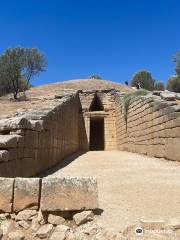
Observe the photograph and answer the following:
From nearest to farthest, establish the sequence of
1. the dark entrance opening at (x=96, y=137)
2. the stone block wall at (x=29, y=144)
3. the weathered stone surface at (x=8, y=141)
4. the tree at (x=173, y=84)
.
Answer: the weathered stone surface at (x=8, y=141)
the stone block wall at (x=29, y=144)
the dark entrance opening at (x=96, y=137)
the tree at (x=173, y=84)

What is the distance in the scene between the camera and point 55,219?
4.49 meters

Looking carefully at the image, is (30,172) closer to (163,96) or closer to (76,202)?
(76,202)

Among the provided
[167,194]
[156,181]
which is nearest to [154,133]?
[156,181]

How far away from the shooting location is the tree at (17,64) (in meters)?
28.1

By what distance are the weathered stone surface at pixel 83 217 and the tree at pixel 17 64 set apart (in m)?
23.5

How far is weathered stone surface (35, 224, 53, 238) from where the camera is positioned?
4.29 metres

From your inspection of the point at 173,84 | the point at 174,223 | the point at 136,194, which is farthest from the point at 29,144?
the point at 173,84

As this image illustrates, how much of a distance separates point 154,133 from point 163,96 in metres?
1.58

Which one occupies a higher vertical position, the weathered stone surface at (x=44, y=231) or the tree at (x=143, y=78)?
the tree at (x=143, y=78)

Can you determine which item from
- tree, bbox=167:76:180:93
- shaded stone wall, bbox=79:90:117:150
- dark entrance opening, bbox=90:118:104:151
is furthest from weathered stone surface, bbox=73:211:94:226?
tree, bbox=167:76:180:93

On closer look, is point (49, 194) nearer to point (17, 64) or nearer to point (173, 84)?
point (17, 64)

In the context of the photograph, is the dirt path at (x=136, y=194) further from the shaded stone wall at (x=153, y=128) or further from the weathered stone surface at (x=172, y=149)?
the shaded stone wall at (x=153, y=128)

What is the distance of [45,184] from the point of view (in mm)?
4664

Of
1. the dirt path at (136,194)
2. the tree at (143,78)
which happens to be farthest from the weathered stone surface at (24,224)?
the tree at (143,78)
